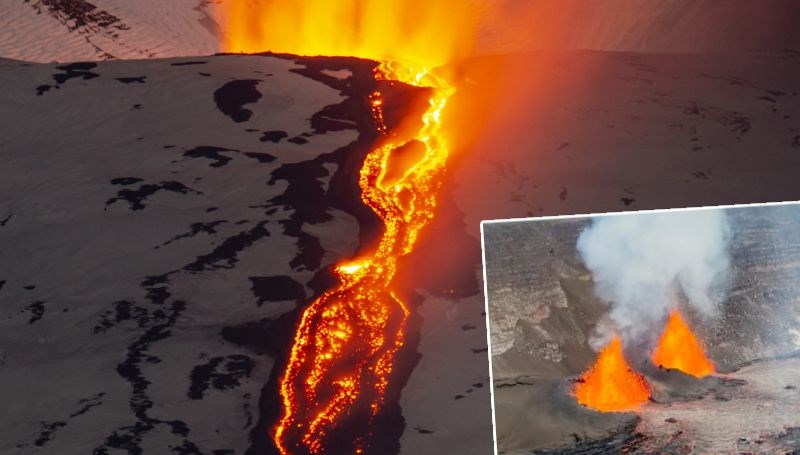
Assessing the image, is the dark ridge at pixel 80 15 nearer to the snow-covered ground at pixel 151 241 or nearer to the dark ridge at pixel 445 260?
the snow-covered ground at pixel 151 241

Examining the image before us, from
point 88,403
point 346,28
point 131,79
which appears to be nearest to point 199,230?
point 88,403

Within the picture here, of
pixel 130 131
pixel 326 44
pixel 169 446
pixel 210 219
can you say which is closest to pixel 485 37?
pixel 326 44

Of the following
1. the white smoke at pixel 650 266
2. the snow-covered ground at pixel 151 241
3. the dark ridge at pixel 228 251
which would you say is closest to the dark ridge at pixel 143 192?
the snow-covered ground at pixel 151 241

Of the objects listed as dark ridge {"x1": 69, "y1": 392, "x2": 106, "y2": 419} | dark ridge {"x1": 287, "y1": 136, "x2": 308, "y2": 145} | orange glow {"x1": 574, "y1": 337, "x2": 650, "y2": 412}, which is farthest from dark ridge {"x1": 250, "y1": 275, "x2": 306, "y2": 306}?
orange glow {"x1": 574, "y1": 337, "x2": 650, "y2": 412}

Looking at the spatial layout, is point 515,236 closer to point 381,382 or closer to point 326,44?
point 381,382

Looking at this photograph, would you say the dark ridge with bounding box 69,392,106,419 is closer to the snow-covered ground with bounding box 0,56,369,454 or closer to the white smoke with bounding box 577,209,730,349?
the snow-covered ground with bounding box 0,56,369,454
